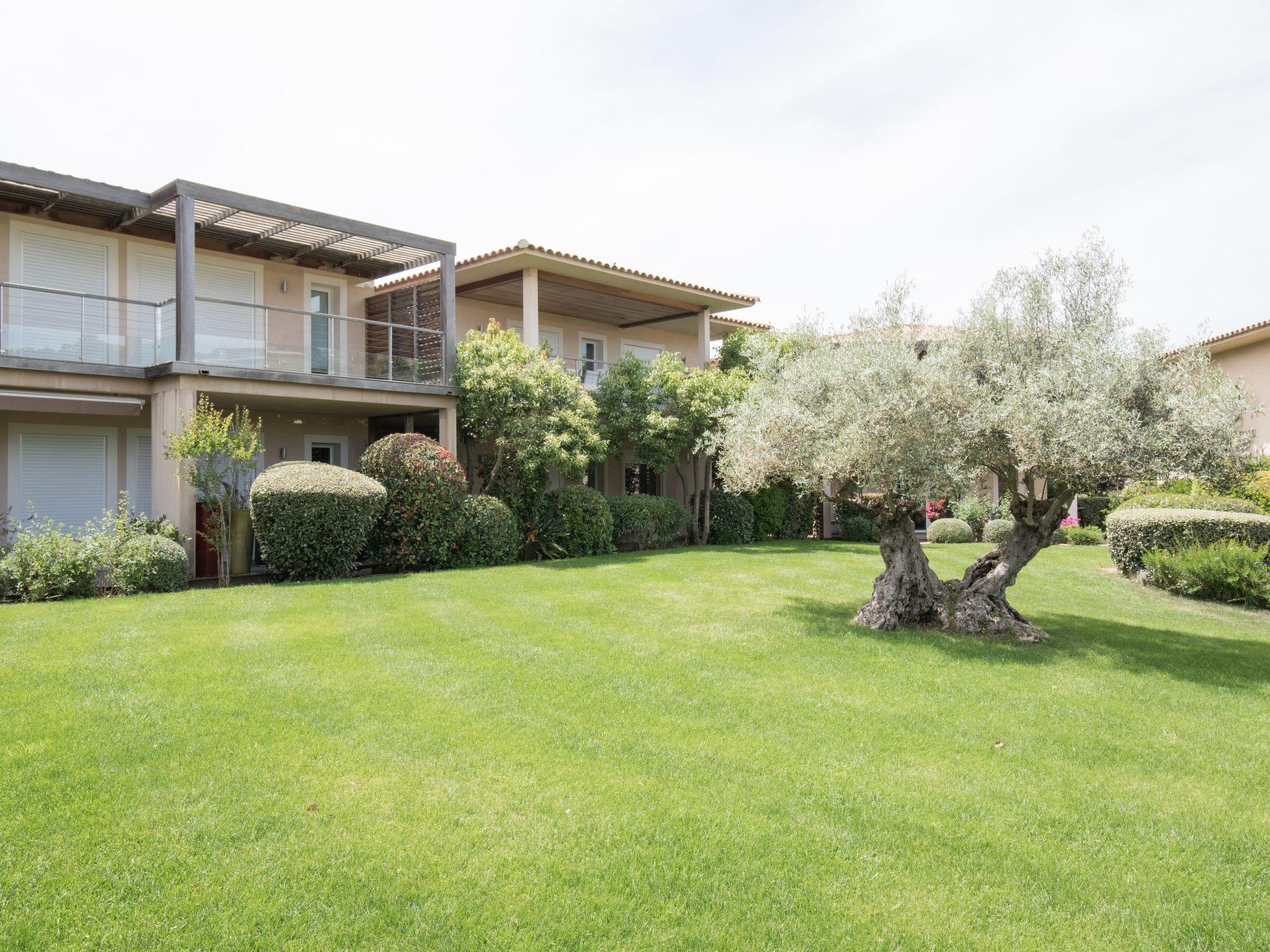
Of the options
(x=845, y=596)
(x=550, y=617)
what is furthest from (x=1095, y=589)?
(x=550, y=617)

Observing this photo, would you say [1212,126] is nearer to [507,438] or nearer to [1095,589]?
[1095,589]

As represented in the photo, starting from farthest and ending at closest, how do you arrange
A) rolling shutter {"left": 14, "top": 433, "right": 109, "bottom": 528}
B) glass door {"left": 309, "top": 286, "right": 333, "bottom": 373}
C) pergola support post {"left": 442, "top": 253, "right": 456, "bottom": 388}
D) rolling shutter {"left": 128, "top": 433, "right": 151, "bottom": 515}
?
1. pergola support post {"left": 442, "top": 253, "right": 456, "bottom": 388}
2. rolling shutter {"left": 128, "top": 433, "right": 151, "bottom": 515}
3. glass door {"left": 309, "top": 286, "right": 333, "bottom": 373}
4. rolling shutter {"left": 14, "top": 433, "right": 109, "bottom": 528}

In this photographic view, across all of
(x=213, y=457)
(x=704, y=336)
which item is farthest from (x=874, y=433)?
(x=704, y=336)

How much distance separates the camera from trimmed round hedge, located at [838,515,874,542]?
2256 centimetres

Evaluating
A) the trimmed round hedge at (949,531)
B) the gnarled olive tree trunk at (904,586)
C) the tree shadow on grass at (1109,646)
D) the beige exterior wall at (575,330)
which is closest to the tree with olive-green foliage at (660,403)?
the beige exterior wall at (575,330)

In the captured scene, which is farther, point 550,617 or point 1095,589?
point 1095,589

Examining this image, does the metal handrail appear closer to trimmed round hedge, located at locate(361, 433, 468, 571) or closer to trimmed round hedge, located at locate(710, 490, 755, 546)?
trimmed round hedge, located at locate(361, 433, 468, 571)

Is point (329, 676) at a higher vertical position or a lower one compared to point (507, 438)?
lower

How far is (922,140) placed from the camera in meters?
13.0

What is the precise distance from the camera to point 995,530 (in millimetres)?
21703

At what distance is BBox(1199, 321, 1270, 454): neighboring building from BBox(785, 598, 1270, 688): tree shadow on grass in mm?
14750

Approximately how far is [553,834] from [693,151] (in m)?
12.3

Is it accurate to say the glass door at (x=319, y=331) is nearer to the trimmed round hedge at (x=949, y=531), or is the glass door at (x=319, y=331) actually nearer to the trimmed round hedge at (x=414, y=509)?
the trimmed round hedge at (x=414, y=509)

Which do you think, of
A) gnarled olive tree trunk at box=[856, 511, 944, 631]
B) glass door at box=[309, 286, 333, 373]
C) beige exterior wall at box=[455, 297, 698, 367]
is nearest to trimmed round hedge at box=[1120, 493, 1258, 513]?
gnarled olive tree trunk at box=[856, 511, 944, 631]
